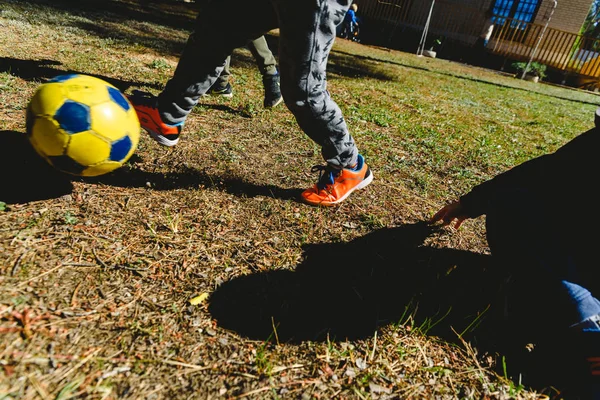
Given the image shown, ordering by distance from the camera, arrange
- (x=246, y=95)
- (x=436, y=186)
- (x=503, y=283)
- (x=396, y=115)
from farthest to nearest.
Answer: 1. (x=396, y=115)
2. (x=246, y=95)
3. (x=436, y=186)
4. (x=503, y=283)

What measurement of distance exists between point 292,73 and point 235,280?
1.14 m

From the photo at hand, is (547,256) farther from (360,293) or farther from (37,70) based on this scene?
(37,70)

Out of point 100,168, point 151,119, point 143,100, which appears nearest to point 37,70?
point 143,100

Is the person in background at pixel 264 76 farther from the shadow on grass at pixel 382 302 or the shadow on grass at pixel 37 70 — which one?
the shadow on grass at pixel 382 302

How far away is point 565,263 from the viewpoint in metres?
1.59

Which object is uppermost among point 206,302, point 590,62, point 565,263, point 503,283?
point 590,62

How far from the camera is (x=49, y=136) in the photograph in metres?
1.76

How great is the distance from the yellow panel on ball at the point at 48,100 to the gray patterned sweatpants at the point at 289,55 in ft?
2.28

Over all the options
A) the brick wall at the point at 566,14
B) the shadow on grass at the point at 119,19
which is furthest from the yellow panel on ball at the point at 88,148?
the brick wall at the point at 566,14

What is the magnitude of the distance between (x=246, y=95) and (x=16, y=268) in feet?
11.3

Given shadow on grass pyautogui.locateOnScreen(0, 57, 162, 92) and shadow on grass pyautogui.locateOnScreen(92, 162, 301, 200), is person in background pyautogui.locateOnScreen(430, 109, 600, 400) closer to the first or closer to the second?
shadow on grass pyautogui.locateOnScreen(92, 162, 301, 200)

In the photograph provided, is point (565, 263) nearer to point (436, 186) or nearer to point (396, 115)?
point (436, 186)

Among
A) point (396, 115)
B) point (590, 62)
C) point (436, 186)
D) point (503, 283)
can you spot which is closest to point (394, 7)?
point (590, 62)

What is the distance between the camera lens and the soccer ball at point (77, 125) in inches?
69.2
